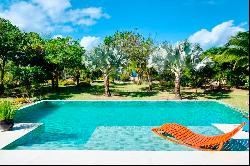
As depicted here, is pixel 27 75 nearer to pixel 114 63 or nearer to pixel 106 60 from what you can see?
pixel 106 60

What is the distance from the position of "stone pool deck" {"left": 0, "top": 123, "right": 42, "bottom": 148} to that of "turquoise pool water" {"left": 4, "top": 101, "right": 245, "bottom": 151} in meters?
0.21

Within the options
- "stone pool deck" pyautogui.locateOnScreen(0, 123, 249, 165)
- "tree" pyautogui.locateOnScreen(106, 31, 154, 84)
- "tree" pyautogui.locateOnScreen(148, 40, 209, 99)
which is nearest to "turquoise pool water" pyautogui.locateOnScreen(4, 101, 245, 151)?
"stone pool deck" pyautogui.locateOnScreen(0, 123, 249, 165)

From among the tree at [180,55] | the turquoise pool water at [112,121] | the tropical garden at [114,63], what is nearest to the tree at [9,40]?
the tropical garden at [114,63]

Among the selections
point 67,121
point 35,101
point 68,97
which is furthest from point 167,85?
point 67,121

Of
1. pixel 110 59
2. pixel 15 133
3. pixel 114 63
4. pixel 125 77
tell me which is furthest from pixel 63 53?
pixel 125 77

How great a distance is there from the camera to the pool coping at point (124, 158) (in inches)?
316

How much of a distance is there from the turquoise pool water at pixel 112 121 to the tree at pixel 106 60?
447 cm

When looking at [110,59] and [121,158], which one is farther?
[110,59]

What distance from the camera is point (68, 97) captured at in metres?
27.6

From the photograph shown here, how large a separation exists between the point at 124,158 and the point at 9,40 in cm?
2082

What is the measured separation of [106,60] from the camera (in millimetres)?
27922

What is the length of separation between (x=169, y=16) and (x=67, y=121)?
2578cm

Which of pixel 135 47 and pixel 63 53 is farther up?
pixel 135 47

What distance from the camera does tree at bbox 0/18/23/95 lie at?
1029 inches
